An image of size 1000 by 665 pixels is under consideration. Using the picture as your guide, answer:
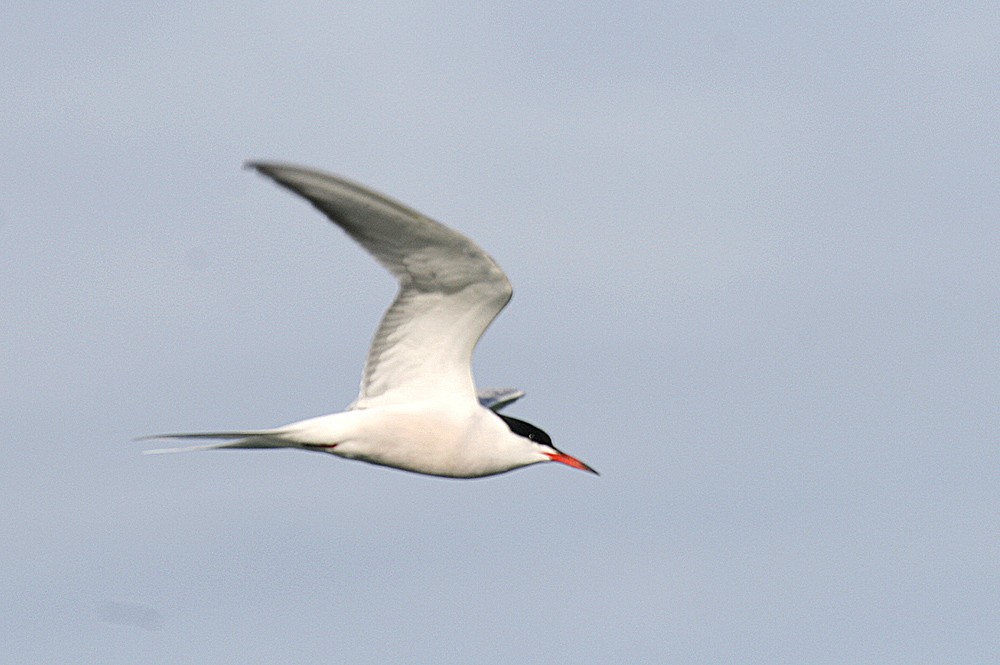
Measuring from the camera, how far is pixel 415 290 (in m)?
10.5

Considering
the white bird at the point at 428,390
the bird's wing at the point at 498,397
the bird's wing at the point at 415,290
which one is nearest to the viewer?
the bird's wing at the point at 415,290

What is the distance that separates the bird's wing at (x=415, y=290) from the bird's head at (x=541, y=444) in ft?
1.52

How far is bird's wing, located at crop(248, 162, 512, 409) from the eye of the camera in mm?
9086

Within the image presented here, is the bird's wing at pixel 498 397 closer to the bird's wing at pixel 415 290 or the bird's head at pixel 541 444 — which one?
the bird's head at pixel 541 444

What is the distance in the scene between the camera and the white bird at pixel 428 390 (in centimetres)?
1014

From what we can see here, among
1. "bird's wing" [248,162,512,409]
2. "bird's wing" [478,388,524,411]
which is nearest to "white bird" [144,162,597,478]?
"bird's wing" [248,162,512,409]

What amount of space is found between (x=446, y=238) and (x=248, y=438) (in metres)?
2.04

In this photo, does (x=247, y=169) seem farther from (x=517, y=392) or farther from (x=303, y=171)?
(x=517, y=392)

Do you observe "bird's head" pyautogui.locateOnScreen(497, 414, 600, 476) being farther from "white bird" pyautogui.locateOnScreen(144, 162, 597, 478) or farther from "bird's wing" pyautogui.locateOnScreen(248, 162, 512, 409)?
"bird's wing" pyautogui.locateOnScreen(248, 162, 512, 409)

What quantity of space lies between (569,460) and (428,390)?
1.26 m

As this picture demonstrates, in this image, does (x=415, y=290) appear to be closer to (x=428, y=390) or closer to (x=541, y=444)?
(x=428, y=390)

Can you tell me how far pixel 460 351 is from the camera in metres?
11.1

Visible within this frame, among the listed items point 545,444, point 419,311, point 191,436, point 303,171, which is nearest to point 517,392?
point 545,444

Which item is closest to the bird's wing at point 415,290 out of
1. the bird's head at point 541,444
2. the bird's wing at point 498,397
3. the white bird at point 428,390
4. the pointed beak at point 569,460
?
the white bird at point 428,390
